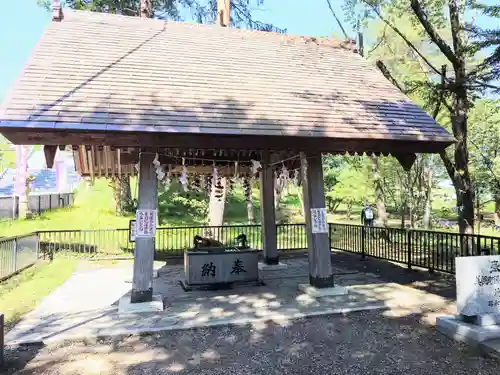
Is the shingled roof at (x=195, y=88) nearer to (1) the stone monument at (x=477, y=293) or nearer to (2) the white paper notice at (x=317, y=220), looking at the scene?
(2) the white paper notice at (x=317, y=220)

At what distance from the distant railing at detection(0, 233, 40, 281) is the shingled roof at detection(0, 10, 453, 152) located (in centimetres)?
467

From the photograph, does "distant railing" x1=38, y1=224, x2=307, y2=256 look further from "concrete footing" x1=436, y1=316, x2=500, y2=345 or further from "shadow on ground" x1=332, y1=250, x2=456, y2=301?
"concrete footing" x1=436, y1=316, x2=500, y2=345

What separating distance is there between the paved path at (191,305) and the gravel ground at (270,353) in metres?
0.35

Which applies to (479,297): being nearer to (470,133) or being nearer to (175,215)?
(470,133)

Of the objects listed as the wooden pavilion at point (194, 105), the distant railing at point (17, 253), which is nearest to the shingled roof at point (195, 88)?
the wooden pavilion at point (194, 105)

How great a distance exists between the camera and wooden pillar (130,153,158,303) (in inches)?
262

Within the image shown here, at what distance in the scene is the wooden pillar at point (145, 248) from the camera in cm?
664

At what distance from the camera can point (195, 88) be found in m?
7.54

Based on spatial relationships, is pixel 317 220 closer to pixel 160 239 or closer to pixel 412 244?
pixel 412 244

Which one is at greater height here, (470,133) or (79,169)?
(470,133)

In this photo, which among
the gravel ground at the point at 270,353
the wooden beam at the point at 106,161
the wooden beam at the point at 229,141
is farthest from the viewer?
the wooden beam at the point at 106,161

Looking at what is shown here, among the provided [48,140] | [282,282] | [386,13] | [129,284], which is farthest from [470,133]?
[48,140]

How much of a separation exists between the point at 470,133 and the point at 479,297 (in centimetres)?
1764

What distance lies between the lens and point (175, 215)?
2373 cm
